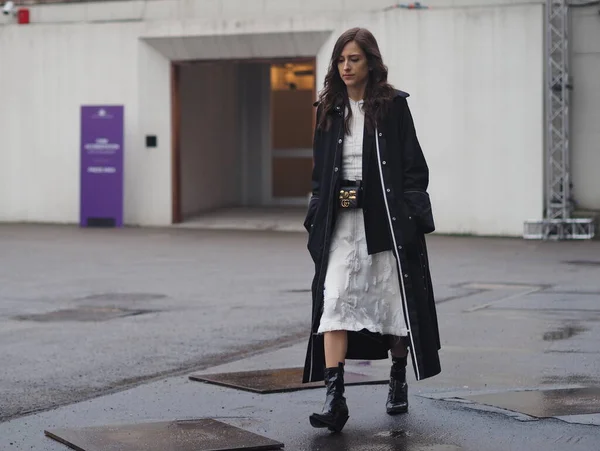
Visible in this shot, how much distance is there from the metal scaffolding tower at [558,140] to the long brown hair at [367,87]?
15422mm

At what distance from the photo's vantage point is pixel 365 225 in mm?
6289

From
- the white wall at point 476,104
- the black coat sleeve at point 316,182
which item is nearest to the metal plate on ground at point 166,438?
the black coat sleeve at point 316,182

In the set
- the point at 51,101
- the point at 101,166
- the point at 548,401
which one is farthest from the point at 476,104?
the point at 548,401

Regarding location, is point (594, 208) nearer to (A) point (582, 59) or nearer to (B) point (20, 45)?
(A) point (582, 59)

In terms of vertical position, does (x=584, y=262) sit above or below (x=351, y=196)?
below

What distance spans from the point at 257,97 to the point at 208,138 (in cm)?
289

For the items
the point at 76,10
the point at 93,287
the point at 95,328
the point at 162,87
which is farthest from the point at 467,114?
the point at 95,328

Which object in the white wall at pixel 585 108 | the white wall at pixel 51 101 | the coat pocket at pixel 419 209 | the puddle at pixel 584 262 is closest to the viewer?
the coat pocket at pixel 419 209

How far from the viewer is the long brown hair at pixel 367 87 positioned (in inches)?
251

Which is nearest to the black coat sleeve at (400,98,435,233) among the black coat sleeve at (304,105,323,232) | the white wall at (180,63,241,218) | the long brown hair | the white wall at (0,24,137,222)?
the long brown hair

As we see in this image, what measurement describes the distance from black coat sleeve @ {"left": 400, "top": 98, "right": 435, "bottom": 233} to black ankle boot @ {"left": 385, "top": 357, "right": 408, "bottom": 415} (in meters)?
0.72

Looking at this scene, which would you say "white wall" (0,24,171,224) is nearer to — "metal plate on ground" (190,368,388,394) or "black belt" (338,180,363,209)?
"metal plate on ground" (190,368,388,394)

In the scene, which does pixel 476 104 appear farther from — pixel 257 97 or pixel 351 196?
pixel 351 196

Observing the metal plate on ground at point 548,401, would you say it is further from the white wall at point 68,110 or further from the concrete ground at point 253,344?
the white wall at point 68,110
